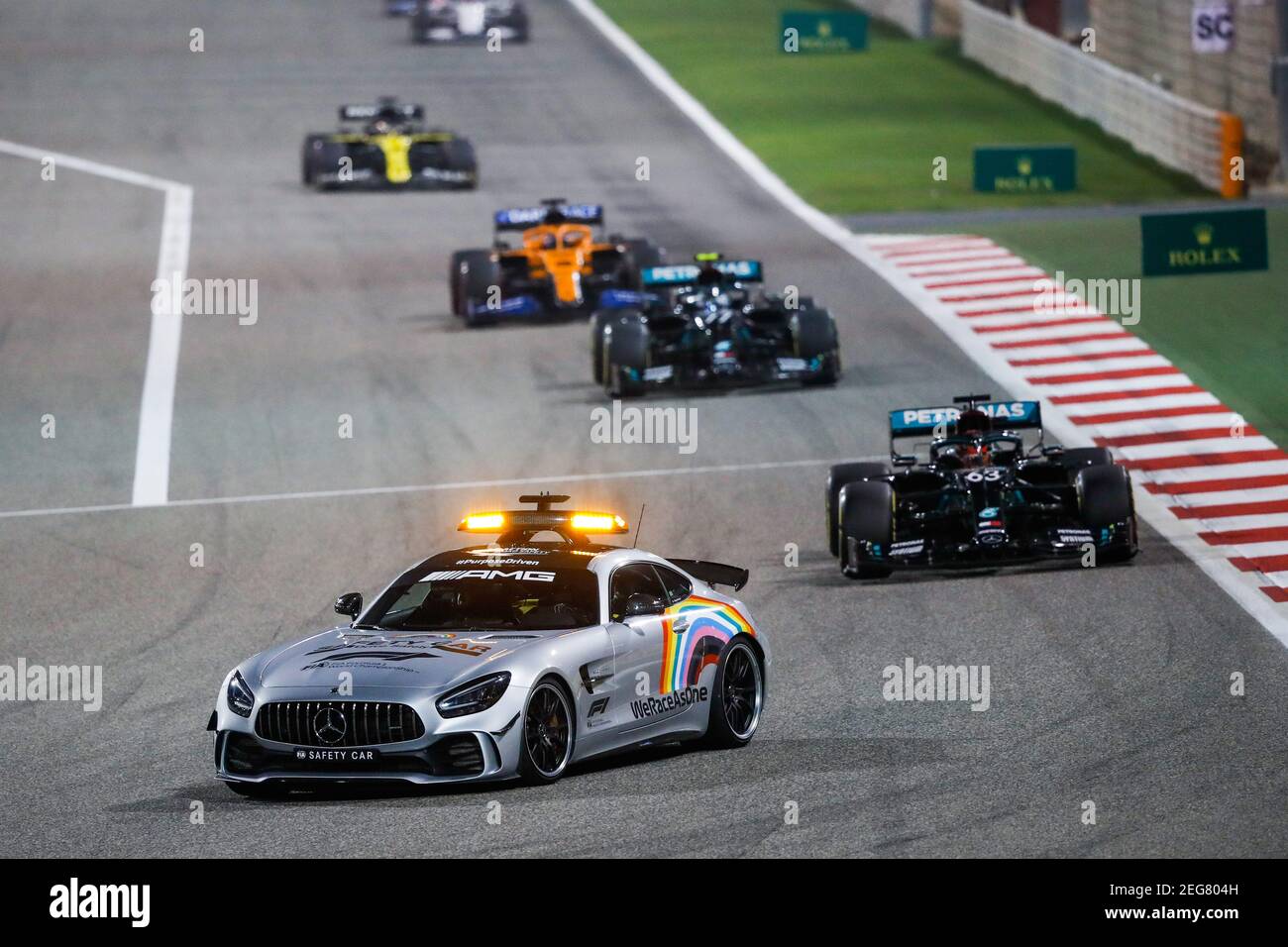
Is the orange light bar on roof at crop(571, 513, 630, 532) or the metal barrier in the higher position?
the metal barrier

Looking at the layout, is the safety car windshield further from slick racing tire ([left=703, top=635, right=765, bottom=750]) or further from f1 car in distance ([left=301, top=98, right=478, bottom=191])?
f1 car in distance ([left=301, top=98, right=478, bottom=191])

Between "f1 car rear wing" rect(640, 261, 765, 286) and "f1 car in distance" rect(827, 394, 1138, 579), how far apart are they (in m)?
8.71

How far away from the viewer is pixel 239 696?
14.0 meters

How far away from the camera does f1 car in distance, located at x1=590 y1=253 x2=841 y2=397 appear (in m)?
29.7

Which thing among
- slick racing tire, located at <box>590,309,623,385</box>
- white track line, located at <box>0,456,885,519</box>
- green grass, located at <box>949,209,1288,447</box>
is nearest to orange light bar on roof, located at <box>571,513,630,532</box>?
white track line, located at <box>0,456,885,519</box>

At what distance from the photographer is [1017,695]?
16.4m

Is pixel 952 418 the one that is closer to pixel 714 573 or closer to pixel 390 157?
pixel 714 573

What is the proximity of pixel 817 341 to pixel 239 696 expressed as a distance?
16.5m

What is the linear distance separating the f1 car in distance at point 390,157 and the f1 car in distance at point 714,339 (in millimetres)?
16582

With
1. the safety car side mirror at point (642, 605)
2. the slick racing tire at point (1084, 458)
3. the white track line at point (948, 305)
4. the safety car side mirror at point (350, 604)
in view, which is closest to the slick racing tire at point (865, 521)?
the slick racing tire at point (1084, 458)

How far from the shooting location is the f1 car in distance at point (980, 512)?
67.6 ft
